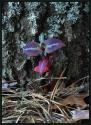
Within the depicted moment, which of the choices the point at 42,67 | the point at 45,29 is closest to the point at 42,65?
the point at 42,67

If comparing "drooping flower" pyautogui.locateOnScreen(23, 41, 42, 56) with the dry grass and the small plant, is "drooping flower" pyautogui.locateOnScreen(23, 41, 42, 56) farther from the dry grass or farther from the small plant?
the dry grass

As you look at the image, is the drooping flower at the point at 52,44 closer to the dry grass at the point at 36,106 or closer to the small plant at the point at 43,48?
the small plant at the point at 43,48

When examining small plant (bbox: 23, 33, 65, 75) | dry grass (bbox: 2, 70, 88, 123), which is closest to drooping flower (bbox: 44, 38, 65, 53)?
small plant (bbox: 23, 33, 65, 75)

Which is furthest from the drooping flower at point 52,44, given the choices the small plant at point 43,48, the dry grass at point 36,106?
the dry grass at point 36,106

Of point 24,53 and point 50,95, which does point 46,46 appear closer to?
point 24,53

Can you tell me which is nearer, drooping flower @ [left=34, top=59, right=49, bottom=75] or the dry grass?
the dry grass

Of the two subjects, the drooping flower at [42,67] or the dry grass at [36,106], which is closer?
the dry grass at [36,106]
